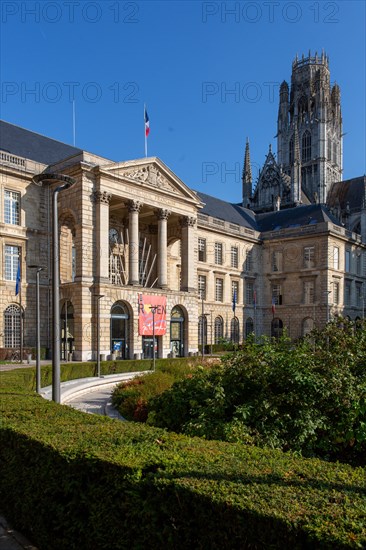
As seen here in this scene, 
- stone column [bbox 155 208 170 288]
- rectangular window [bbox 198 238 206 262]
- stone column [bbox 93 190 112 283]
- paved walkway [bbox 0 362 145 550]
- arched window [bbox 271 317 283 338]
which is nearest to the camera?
paved walkway [bbox 0 362 145 550]

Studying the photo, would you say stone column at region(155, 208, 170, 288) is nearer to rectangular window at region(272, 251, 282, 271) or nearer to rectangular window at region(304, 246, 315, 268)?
rectangular window at region(304, 246, 315, 268)

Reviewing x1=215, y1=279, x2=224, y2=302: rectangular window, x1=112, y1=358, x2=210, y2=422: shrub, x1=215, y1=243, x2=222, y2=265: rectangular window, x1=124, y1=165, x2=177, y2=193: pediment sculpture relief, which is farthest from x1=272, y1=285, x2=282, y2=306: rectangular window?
x1=112, y1=358, x2=210, y2=422: shrub

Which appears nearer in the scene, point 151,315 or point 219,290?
point 151,315

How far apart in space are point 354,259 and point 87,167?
42.1 meters

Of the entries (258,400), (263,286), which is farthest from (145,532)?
(263,286)

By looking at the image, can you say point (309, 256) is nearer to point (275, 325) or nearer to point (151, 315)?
point (275, 325)

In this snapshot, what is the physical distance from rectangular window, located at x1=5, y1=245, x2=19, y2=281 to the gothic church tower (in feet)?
201

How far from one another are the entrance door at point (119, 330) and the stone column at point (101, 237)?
120 inches

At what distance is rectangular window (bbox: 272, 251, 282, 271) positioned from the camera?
2417 inches

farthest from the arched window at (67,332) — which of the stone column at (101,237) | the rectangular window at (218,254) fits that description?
the rectangular window at (218,254)

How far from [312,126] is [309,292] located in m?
47.5

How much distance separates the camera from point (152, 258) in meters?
48.8

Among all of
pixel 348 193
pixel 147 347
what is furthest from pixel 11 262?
pixel 348 193

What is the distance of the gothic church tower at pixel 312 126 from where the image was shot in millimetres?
89000
